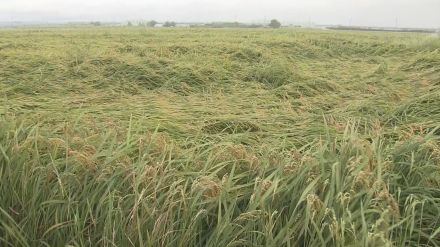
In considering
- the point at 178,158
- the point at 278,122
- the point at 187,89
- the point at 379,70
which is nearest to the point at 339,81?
the point at 379,70

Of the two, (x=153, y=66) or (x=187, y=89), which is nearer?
(x=187, y=89)

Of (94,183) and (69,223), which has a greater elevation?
(94,183)

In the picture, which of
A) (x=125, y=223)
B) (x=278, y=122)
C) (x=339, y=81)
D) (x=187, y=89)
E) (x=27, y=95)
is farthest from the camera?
(x=339, y=81)

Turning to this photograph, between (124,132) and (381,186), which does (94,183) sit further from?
(381,186)

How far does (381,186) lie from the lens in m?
1.77

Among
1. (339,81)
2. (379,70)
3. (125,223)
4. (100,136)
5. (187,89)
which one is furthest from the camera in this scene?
(379,70)

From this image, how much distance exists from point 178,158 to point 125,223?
1.70 feet

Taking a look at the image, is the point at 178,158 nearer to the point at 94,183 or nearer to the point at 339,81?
the point at 94,183

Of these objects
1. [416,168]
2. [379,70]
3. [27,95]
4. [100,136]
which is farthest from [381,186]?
[379,70]

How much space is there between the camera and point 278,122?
301cm

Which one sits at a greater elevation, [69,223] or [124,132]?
[124,132]

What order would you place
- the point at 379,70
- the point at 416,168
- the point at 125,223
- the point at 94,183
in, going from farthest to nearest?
the point at 379,70, the point at 416,168, the point at 94,183, the point at 125,223

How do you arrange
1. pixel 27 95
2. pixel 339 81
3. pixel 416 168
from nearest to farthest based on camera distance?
pixel 416 168, pixel 27 95, pixel 339 81

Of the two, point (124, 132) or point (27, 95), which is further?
point (27, 95)
